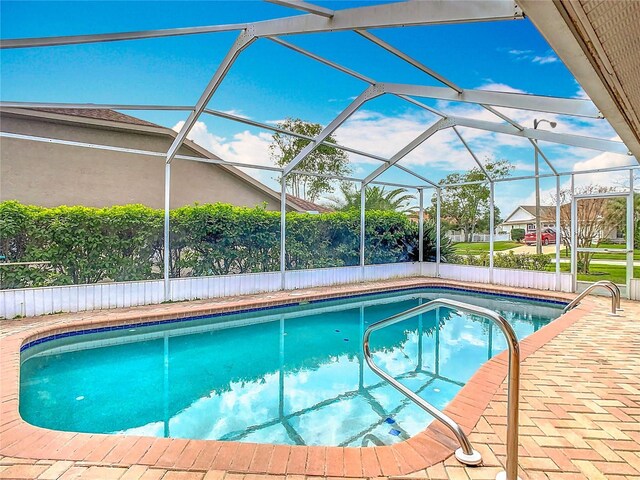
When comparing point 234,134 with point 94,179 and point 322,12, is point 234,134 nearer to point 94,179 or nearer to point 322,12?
point 94,179

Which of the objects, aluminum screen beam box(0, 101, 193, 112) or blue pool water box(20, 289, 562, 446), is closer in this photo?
blue pool water box(20, 289, 562, 446)

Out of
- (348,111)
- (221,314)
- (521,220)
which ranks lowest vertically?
(221,314)

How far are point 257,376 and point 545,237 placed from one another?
9.42m

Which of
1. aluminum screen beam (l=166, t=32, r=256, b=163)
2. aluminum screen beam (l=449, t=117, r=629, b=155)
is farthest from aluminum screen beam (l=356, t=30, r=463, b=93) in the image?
aluminum screen beam (l=449, t=117, r=629, b=155)

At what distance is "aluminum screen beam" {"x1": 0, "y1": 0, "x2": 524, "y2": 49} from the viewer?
3.56 meters

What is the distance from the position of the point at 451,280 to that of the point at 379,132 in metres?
5.65

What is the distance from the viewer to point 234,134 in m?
11.5

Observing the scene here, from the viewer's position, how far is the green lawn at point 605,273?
876cm

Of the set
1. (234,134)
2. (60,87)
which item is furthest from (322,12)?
(234,134)

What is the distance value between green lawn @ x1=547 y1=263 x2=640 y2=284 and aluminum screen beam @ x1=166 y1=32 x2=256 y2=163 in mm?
9728

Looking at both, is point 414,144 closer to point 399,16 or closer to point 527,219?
point 527,219

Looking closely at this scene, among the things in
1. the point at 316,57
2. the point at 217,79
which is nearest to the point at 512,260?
the point at 316,57

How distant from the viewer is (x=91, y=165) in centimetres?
860

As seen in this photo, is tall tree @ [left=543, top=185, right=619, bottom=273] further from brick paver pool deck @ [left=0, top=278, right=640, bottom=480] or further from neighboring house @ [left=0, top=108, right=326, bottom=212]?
neighboring house @ [left=0, top=108, right=326, bottom=212]
